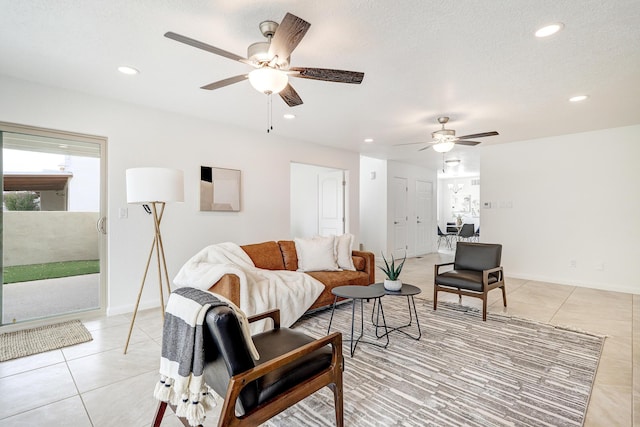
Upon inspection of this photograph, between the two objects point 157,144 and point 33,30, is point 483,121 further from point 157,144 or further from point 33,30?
point 33,30

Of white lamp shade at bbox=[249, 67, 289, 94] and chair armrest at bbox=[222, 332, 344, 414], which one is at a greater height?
white lamp shade at bbox=[249, 67, 289, 94]

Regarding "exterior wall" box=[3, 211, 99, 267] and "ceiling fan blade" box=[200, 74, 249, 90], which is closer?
"ceiling fan blade" box=[200, 74, 249, 90]

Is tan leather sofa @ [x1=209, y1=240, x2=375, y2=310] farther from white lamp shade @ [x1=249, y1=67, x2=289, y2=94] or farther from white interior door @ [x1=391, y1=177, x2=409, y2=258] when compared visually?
white interior door @ [x1=391, y1=177, x2=409, y2=258]

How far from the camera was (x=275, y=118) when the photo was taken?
4094 millimetres

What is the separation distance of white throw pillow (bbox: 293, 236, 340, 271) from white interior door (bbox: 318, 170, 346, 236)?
254 cm

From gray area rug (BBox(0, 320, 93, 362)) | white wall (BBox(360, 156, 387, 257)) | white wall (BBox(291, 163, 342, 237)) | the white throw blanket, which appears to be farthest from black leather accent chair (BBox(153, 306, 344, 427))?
white wall (BBox(360, 156, 387, 257))

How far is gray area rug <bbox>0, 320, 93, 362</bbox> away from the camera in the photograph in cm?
251

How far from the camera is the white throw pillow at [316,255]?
146 inches

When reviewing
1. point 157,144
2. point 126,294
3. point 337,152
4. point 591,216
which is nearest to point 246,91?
point 157,144

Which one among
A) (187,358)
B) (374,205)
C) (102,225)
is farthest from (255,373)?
(374,205)

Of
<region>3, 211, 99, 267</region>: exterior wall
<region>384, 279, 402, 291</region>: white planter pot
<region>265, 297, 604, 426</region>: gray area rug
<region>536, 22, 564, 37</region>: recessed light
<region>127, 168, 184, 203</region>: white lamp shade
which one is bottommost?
<region>265, 297, 604, 426</region>: gray area rug

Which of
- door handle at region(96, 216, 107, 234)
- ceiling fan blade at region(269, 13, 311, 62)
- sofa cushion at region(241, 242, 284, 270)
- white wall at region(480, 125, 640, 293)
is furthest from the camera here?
white wall at region(480, 125, 640, 293)

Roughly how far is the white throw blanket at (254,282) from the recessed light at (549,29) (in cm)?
279

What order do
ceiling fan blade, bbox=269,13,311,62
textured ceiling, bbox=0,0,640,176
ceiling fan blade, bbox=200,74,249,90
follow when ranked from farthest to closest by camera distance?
ceiling fan blade, bbox=200,74,249,90, textured ceiling, bbox=0,0,640,176, ceiling fan blade, bbox=269,13,311,62
